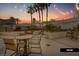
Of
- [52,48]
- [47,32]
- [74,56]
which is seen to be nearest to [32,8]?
[47,32]

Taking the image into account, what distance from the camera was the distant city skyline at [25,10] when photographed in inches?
101

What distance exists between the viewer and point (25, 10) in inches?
101

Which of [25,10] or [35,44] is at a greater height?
[25,10]

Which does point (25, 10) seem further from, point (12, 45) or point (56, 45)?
point (56, 45)

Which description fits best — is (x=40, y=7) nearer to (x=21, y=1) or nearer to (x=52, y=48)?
(x=21, y=1)

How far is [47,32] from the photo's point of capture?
8.44 ft

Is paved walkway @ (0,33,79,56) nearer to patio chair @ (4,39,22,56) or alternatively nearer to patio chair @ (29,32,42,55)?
patio chair @ (29,32,42,55)

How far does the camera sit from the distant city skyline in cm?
255

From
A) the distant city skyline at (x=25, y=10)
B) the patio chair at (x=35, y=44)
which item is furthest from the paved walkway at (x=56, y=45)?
the distant city skyline at (x=25, y=10)

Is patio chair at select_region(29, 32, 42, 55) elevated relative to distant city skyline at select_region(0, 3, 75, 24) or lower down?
lower down

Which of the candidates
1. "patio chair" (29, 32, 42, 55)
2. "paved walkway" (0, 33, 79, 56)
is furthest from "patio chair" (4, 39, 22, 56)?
"paved walkway" (0, 33, 79, 56)

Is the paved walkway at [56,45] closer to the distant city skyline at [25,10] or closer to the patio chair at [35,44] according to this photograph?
the patio chair at [35,44]

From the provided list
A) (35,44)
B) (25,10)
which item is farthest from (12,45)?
(25,10)

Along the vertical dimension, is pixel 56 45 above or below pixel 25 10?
below
